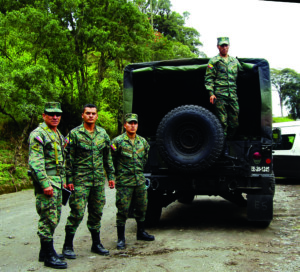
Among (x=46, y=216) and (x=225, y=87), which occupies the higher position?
(x=225, y=87)

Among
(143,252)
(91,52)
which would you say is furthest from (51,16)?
(143,252)

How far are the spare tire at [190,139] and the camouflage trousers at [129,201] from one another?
664 mm

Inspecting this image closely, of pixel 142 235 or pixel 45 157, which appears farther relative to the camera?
pixel 142 235

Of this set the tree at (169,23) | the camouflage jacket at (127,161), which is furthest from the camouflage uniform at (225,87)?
the tree at (169,23)

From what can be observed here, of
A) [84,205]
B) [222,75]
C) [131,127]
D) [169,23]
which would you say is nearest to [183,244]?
[84,205]

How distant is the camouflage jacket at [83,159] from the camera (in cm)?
475

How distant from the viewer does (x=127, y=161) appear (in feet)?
17.6

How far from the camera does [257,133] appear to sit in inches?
251

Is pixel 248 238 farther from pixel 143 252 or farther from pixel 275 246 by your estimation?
pixel 143 252

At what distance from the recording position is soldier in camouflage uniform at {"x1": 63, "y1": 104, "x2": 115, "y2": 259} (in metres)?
4.67

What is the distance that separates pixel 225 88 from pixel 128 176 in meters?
2.02

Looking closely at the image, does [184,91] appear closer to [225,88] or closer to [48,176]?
[225,88]

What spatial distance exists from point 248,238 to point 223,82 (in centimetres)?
232

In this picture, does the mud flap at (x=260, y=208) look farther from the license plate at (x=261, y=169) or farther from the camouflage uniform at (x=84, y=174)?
the camouflage uniform at (x=84, y=174)
